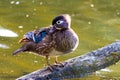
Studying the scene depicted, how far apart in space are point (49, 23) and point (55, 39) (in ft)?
12.9

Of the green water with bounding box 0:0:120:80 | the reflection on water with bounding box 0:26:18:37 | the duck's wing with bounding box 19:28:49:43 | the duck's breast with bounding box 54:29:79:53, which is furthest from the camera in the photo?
the reflection on water with bounding box 0:26:18:37

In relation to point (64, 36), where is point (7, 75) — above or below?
below

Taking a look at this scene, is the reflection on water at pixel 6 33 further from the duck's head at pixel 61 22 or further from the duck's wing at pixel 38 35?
the duck's head at pixel 61 22

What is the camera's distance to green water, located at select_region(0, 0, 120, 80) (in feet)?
25.4

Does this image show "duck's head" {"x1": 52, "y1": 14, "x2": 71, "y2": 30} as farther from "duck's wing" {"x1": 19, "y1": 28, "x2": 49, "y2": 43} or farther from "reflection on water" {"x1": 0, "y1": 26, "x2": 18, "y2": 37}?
"reflection on water" {"x1": 0, "y1": 26, "x2": 18, "y2": 37}

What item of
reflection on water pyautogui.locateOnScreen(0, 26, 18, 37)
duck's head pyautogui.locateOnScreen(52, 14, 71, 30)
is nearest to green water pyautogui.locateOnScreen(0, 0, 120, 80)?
reflection on water pyautogui.locateOnScreen(0, 26, 18, 37)

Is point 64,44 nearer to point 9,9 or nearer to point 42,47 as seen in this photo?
point 42,47

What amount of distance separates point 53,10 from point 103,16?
120 cm

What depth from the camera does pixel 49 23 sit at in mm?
10156

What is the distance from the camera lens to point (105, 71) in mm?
7629

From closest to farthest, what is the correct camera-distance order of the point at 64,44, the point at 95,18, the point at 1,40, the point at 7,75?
the point at 64,44, the point at 7,75, the point at 1,40, the point at 95,18

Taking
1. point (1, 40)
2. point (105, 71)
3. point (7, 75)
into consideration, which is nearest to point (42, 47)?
point (7, 75)

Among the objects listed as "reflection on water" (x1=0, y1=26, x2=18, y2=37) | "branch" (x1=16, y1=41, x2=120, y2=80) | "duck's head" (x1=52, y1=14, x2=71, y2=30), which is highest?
"duck's head" (x1=52, y1=14, x2=71, y2=30)

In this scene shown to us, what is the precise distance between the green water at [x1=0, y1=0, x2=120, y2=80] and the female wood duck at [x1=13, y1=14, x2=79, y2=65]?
3.23ft
